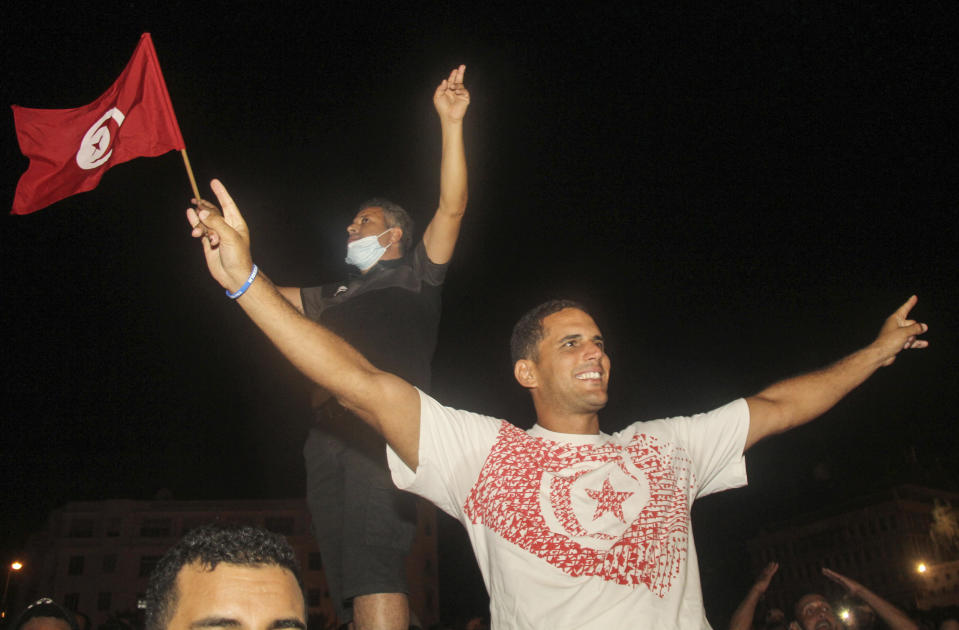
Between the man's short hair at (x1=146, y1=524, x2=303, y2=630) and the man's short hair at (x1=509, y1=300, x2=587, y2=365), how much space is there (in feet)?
6.19

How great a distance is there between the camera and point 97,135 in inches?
183

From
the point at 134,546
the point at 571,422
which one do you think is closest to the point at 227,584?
the point at 571,422

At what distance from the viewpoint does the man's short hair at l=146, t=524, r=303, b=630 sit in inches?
85.4

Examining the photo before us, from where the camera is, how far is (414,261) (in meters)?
4.66

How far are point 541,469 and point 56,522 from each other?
76.8m

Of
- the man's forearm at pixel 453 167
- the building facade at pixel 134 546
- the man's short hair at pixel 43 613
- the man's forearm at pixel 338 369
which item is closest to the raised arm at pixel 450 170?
the man's forearm at pixel 453 167

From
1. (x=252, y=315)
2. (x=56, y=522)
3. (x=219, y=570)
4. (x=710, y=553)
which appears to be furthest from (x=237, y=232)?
(x=56, y=522)

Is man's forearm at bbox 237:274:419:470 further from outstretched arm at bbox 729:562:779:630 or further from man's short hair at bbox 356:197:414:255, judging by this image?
outstretched arm at bbox 729:562:779:630

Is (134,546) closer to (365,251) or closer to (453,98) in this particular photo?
(365,251)

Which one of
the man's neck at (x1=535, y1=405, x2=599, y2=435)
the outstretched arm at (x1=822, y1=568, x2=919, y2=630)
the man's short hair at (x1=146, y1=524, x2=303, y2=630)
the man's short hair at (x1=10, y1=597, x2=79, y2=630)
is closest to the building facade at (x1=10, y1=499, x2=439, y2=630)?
the outstretched arm at (x1=822, y1=568, x2=919, y2=630)

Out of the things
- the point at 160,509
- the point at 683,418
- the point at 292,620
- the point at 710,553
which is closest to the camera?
the point at 292,620

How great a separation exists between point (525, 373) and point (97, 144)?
3.08m

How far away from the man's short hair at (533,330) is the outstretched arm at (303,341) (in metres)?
1.03

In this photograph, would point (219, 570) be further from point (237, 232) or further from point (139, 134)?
point (139, 134)
